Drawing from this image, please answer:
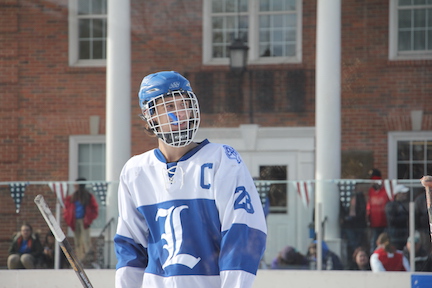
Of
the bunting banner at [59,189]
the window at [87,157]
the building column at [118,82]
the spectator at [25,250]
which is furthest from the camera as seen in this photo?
the window at [87,157]

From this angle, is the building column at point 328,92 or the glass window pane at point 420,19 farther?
the glass window pane at point 420,19

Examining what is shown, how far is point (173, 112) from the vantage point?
2967mm

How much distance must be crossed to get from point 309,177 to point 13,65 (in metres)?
5.77

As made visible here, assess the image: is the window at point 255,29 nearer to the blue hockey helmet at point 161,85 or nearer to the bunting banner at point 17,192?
the bunting banner at point 17,192

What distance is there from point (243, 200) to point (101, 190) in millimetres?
7378

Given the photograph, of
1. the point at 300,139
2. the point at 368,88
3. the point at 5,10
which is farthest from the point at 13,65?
the point at 368,88

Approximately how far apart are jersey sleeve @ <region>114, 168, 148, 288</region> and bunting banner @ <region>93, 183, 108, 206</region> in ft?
23.0

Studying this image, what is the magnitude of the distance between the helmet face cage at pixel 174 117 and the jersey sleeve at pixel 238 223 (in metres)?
0.17

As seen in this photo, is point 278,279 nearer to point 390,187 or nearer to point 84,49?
point 390,187

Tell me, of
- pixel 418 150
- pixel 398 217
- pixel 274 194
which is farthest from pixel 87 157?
pixel 398 217

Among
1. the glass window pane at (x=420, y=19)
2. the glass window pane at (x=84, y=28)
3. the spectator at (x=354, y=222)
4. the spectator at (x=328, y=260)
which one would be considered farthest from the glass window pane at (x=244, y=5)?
the spectator at (x=328, y=260)

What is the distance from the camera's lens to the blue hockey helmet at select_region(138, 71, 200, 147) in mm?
2956

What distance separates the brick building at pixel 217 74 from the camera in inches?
535

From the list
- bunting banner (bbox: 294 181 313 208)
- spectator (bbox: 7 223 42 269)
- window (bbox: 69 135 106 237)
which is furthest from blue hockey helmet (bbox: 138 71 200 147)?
window (bbox: 69 135 106 237)
